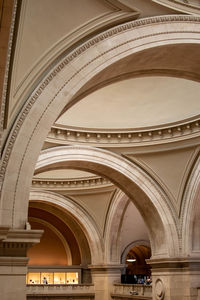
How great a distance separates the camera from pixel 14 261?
7.08m

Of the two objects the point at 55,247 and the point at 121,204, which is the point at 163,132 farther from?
the point at 55,247

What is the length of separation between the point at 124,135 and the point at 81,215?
21.1 ft

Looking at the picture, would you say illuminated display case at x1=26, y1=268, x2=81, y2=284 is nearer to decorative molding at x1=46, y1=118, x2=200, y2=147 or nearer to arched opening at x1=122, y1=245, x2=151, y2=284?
arched opening at x1=122, y1=245, x2=151, y2=284

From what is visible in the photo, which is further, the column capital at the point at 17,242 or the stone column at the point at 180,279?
the stone column at the point at 180,279

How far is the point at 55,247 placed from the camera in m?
24.8

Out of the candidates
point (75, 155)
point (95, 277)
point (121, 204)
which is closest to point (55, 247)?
point (95, 277)

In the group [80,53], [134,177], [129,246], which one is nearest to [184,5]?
[80,53]

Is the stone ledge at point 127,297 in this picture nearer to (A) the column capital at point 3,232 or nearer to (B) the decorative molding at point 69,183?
(B) the decorative molding at point 69,183

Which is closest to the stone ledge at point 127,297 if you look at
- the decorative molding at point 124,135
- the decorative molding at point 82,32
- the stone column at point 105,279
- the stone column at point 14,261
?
the stone column at point 105,279

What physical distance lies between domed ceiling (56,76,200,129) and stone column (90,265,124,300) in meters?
7.64

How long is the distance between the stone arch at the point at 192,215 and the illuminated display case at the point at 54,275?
9.99 meters

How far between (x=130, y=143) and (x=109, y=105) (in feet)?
5.16

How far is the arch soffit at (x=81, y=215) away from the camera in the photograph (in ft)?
66.2

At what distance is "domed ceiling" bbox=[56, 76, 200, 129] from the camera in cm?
1334
